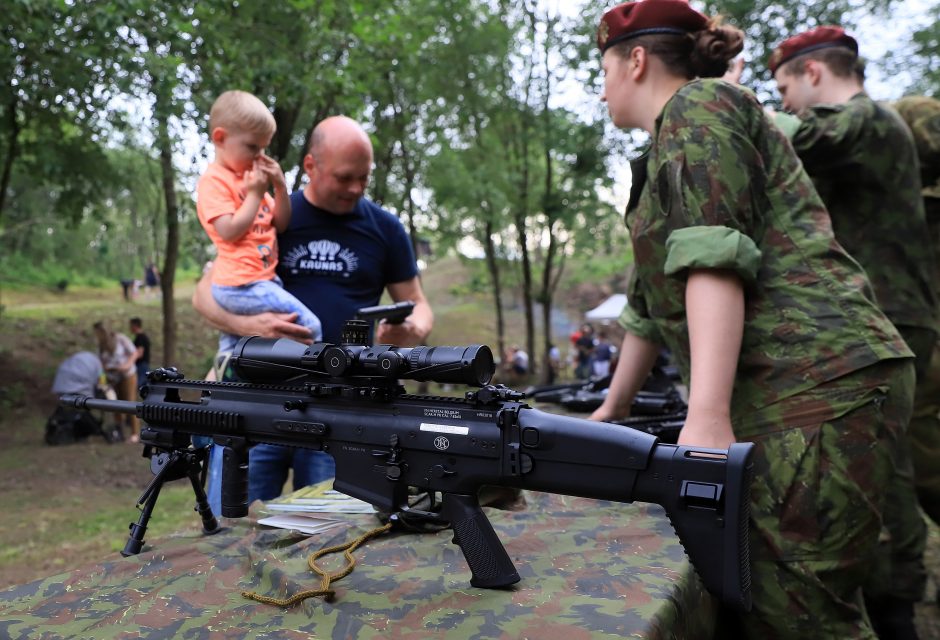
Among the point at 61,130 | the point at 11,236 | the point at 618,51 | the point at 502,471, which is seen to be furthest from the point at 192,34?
the point at 11,236

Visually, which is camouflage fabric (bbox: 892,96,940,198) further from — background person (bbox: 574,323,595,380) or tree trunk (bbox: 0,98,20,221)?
background person (bbox: 574,323,595,380)

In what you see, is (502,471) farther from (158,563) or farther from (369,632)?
(158,563)

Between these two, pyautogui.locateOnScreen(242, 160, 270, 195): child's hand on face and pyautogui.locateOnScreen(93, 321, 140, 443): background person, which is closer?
pyautogui.locateOnScreen(242, 160, 270, 195): child's hand on face

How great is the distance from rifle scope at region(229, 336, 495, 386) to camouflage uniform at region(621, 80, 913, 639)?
1.85 ft

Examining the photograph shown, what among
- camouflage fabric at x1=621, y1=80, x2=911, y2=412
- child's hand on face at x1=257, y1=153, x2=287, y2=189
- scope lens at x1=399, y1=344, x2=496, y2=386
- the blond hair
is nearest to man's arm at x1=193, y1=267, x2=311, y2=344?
child's hand on face at x1=257, y1=153, x2=287, y2=189

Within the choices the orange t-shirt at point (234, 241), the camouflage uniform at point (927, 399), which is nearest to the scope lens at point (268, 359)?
the orange t-shirt at point (234, 241)

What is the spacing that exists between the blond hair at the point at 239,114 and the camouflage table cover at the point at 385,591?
151 cm

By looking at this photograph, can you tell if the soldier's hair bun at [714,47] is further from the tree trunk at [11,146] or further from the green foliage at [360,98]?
the tree trunk at [11,146]

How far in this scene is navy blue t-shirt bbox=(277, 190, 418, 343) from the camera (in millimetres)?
2918

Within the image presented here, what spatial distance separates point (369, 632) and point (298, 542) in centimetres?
62

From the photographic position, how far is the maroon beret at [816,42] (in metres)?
3.23

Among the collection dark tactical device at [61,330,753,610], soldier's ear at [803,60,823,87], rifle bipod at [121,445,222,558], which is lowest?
rifle bipod at [121,445,222,558]

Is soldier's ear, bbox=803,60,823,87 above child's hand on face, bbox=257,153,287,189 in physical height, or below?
above

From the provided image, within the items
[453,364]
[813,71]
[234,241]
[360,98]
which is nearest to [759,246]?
[453,364]
